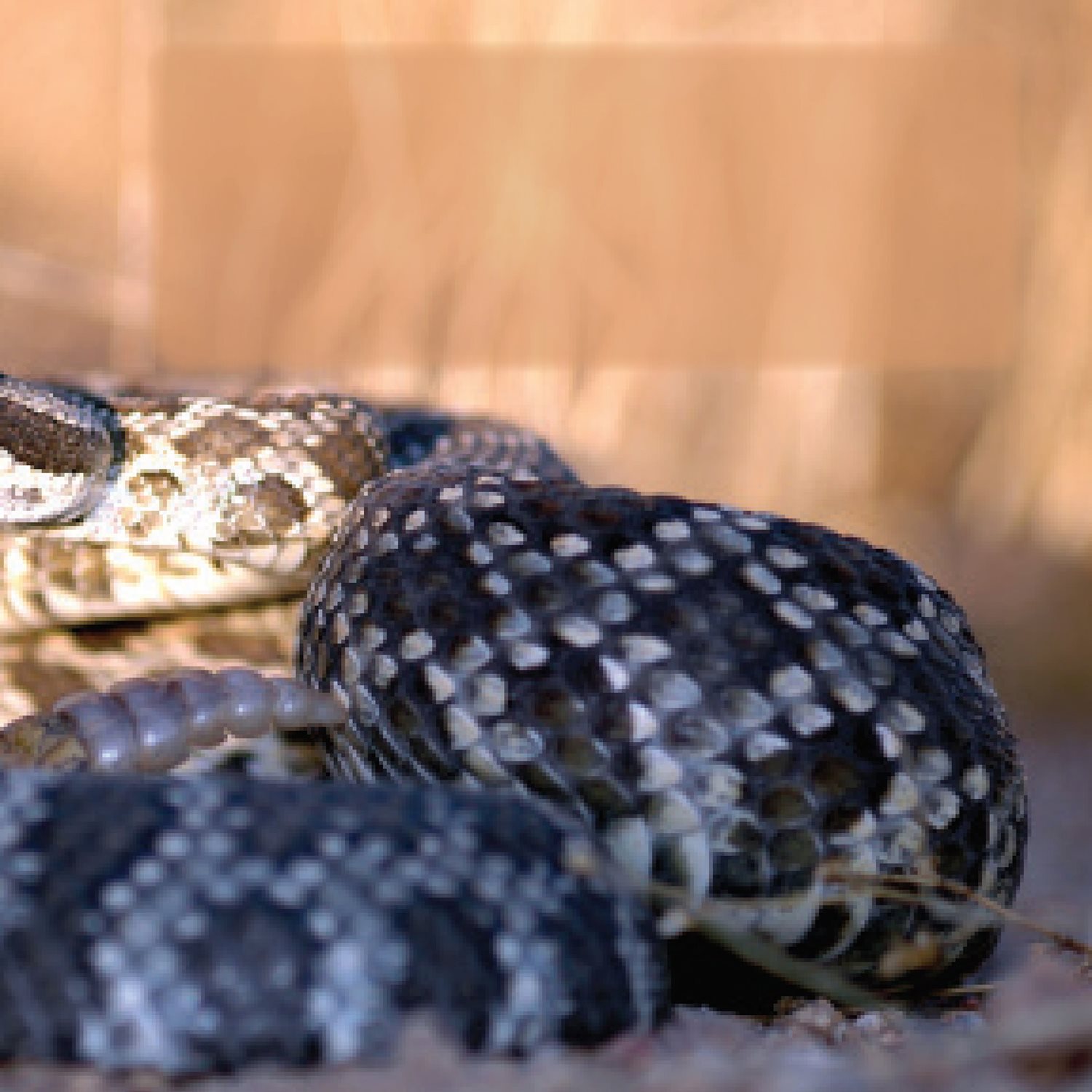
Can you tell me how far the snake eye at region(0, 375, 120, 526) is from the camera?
11.2ft

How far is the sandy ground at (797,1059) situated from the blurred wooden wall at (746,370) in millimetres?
5494

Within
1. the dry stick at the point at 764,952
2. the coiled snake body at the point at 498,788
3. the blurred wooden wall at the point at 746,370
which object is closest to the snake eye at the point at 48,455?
the coiled snake body at the point at 498,788

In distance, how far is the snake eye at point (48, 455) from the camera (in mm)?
3428

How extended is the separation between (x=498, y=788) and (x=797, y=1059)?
33.5 inches

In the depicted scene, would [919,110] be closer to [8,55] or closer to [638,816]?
[8,55]

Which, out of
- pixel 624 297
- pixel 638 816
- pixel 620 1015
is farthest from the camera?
pixel 624 297

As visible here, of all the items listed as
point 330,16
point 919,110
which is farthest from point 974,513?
point 330,16

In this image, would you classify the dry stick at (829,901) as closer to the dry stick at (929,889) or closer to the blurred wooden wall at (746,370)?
the dry stick at (929,889)

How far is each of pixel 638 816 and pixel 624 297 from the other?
19.7 feet

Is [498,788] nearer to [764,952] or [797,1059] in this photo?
[764,952]

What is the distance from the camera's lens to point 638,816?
→ 2.51 meters

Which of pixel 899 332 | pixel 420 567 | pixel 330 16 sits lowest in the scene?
pixel 899 332

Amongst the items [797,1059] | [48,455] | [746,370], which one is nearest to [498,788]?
[797,1059]

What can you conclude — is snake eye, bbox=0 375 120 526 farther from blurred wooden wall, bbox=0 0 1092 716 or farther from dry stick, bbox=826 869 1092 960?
blurred wooden wall, bbox=0 0 1092 716
